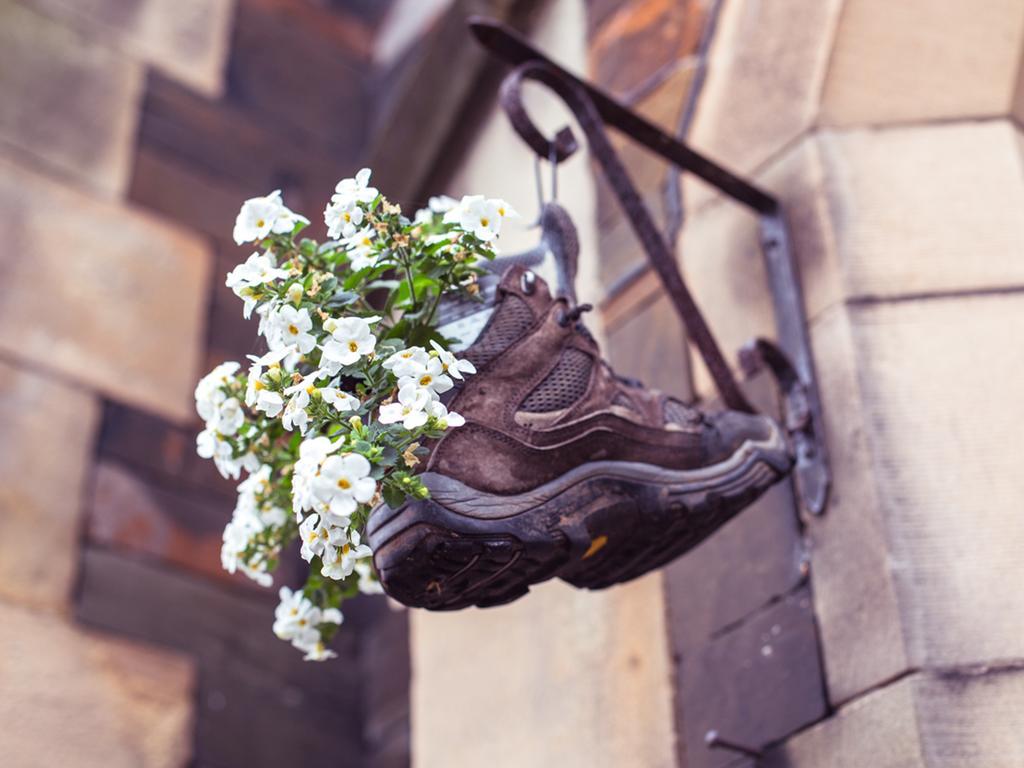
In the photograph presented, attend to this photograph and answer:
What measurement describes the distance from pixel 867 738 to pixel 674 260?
0.77 m

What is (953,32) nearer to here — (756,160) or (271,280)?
(756,160)

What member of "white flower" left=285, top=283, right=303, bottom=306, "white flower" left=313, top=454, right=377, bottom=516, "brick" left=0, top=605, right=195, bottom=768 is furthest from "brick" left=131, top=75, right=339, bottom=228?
"white flower" left=313, top=454, right=377, bottom=516

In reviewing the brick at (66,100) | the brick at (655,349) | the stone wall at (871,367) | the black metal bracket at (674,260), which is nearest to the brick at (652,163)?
the stone wall at (871,367)

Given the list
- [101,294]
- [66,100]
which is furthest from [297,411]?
[66,100]

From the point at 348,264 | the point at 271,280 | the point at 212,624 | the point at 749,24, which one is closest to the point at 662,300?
the point at 749,24

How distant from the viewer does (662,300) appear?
8.84 feet

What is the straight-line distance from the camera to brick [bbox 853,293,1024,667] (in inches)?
77.9

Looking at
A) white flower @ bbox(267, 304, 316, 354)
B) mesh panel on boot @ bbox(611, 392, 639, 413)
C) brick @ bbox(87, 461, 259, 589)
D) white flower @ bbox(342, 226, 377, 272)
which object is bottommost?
white flower @ bbox(267, 304, 316, 354)

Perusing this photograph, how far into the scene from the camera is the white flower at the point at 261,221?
1779 mm

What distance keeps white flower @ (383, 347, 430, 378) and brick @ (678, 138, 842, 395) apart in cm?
93

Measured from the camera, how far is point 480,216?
176 cm

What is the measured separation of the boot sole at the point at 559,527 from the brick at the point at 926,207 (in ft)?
1.38

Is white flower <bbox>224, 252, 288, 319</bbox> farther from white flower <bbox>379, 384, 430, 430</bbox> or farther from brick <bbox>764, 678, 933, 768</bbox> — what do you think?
brick <bbox>764, 678, 933, 768</bbox>

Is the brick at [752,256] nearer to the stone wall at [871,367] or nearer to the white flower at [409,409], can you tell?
the stone wall at [871,367]
